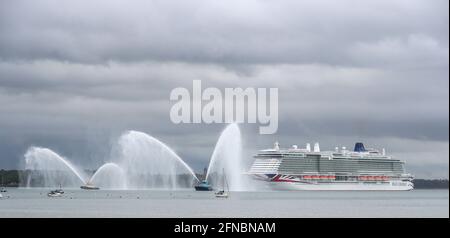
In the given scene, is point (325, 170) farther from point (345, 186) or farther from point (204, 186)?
point (204, 186)

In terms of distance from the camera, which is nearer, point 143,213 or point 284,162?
point 143,213

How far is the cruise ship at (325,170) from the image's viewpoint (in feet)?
558

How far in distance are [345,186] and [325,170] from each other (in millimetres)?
4784

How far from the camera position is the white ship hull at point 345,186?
16869cm

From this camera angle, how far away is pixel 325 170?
17712 centimetres

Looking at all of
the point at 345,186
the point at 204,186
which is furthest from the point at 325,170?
the point at 204,186

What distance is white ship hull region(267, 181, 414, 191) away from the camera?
16869 centimetres

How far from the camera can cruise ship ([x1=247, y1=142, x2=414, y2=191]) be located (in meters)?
170

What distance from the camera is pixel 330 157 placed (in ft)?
590
